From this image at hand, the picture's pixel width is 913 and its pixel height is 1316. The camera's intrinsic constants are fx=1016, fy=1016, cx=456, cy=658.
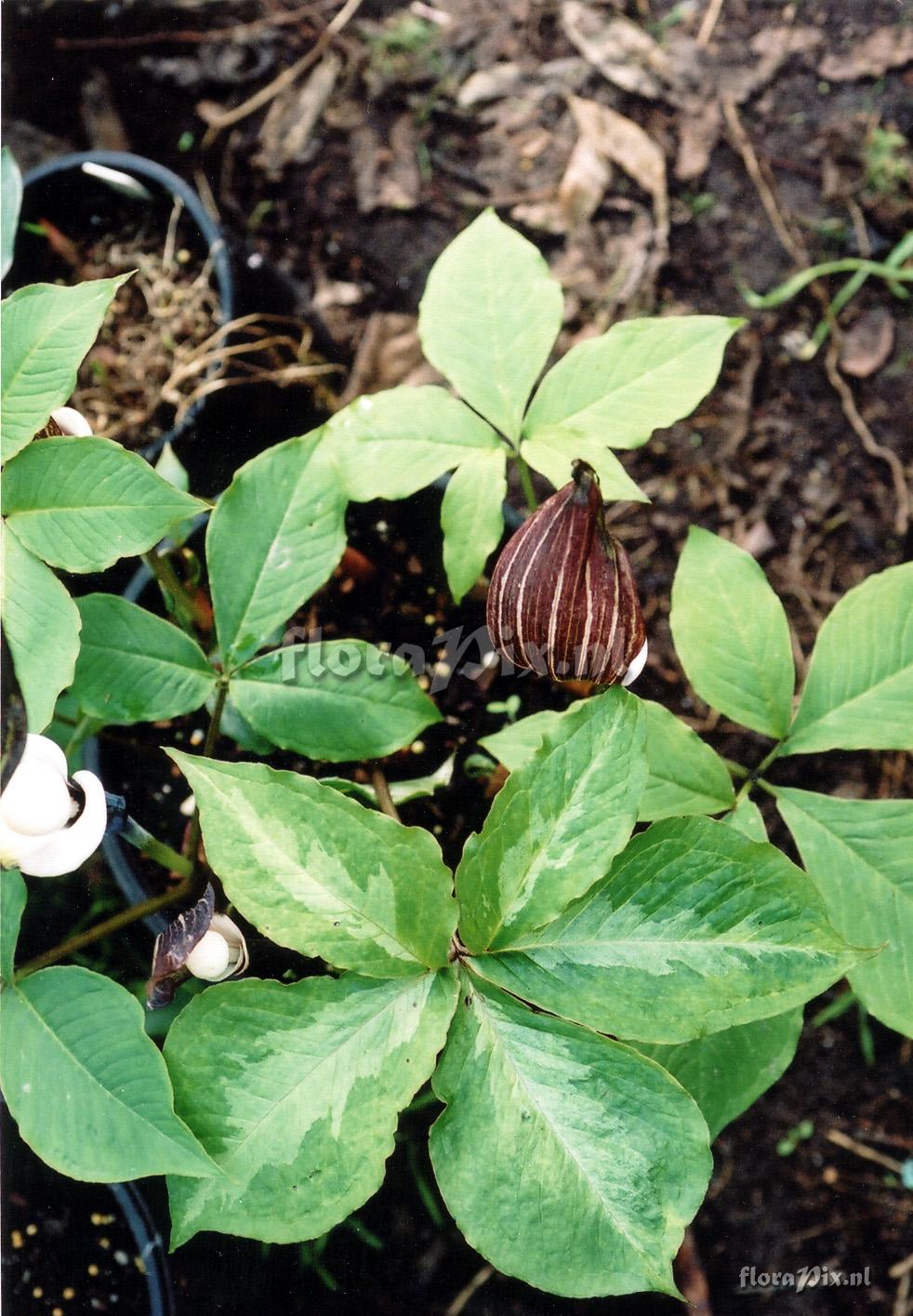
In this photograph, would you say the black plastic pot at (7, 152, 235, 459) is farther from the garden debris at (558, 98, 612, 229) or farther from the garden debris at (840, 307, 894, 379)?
the garden debris at (840, 307, 894, 379)

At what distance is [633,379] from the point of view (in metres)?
0.70

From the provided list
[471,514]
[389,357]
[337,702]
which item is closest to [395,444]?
[471,514]

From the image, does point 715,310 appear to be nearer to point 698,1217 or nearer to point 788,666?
point 788,666

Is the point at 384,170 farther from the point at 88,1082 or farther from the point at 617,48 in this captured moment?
the point at 88,1082

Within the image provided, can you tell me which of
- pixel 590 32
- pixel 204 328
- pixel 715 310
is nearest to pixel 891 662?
pixel 715 310

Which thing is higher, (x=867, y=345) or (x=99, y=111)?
(x=99, y=111)

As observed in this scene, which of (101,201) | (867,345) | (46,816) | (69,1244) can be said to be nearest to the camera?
(46,816)

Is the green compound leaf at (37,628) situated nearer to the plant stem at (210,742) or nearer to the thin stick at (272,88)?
the plant stem at (210,742)

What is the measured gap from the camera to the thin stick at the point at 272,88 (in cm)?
127

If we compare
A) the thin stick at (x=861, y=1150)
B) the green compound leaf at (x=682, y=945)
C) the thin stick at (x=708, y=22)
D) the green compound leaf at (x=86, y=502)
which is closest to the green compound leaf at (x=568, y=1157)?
the green compound leaf at (x=682, y=945)

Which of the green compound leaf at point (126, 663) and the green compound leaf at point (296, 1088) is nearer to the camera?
the green compound leaf at point (296, 1088)

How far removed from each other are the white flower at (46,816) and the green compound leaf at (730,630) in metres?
0.40

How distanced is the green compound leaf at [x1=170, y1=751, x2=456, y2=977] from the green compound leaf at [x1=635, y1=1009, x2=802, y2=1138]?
0.72ft

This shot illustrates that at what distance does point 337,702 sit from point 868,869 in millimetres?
380
